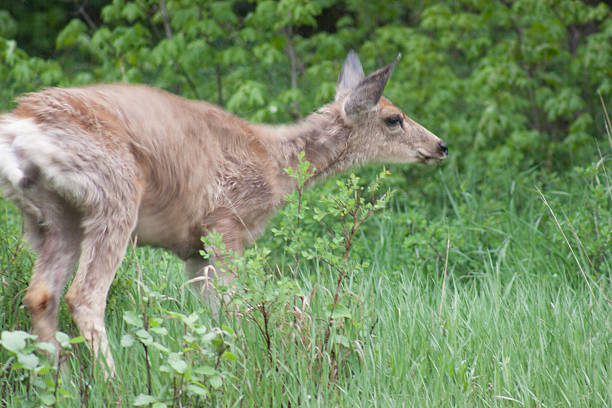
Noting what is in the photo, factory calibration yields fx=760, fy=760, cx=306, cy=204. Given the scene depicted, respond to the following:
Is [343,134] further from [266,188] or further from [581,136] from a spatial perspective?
[581,136]

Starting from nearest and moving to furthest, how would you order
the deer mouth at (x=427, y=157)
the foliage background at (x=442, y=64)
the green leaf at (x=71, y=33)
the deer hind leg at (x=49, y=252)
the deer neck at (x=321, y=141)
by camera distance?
the deer hind leg at (x=49, y=252)
the deer neck at (x=321, y=141)
the deer mouth at (x=427, y=157)
the foliage background at (x=442, y=64)
the green leaf at (x=71, y=33)

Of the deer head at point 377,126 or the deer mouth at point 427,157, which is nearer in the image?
the deer head at point 377,126

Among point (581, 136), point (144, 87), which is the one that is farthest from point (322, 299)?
point (581, 136)

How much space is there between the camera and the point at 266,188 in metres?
5.12

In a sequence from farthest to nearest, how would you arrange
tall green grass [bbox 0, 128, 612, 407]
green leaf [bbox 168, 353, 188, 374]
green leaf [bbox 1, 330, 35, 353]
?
1. tall green grass [bbox 0, 128, 612, 407]
2. green leaf [bbox 168, 353, 188, 374]
3. green leaf [bbox 1, 330, 35, 353]

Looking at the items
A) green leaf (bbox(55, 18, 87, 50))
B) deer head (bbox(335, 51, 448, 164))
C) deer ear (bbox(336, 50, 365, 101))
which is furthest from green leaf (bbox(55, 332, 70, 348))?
green leaf (bbox(55, 18, 87, 50))

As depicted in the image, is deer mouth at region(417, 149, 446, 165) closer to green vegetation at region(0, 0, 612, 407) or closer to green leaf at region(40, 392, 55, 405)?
green vegetation at region(0, 0, 612, 407)

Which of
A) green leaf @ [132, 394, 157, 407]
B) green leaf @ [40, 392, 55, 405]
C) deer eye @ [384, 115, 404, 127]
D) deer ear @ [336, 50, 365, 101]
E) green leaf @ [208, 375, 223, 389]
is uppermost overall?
deer ear @ [336, 50, 365, 101]

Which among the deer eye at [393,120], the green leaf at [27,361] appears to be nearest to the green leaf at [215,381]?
the green leaf at [27,361]

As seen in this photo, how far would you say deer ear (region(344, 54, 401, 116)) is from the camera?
5.60 meters

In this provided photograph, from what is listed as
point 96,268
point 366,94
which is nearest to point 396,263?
point 366,94

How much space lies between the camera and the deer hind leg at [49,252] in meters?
3.88

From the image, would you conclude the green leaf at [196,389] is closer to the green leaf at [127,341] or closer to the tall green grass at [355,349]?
the tall green grass at [355,349]

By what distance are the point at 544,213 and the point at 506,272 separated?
4.01 feet
